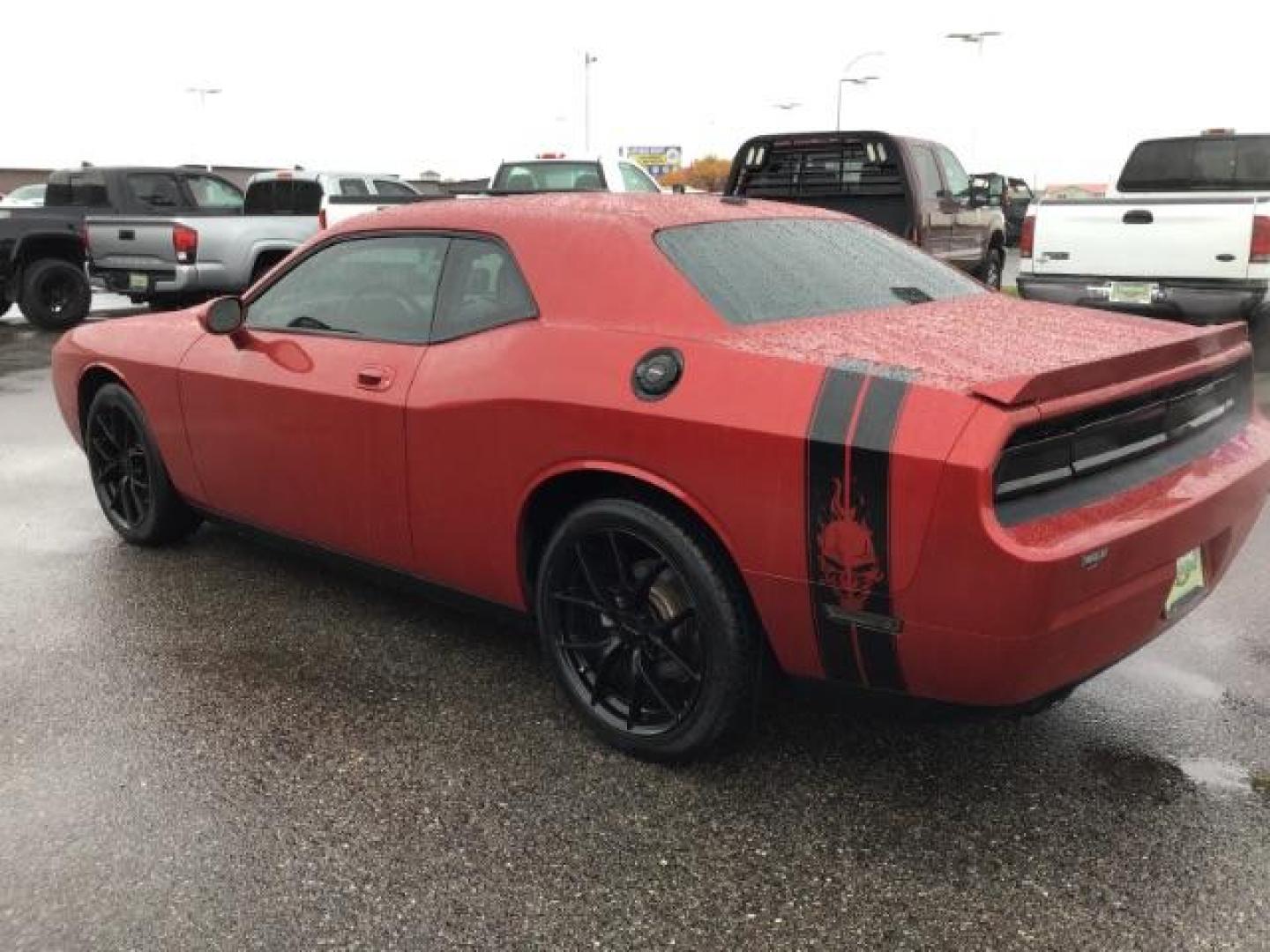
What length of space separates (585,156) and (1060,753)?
1212cm

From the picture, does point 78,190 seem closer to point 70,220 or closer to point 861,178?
point 70,220

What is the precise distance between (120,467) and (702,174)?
254ft

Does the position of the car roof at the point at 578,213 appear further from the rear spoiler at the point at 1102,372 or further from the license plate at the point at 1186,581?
the license plate at the point at 1186,581

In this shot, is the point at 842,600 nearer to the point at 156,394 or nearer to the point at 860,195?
the point at 156,394

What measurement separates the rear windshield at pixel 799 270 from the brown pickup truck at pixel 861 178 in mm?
6070

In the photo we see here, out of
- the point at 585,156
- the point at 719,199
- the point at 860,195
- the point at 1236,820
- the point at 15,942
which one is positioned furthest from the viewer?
the point at 585,156

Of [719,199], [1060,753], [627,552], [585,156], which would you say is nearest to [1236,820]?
[1060,753]

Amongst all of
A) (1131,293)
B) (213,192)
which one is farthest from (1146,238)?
(213,192)

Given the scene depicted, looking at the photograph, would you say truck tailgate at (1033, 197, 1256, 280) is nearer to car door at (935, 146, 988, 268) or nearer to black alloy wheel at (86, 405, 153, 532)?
car door at (935, 146, 988, 268)

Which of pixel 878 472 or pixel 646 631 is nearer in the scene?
pixel 878 472

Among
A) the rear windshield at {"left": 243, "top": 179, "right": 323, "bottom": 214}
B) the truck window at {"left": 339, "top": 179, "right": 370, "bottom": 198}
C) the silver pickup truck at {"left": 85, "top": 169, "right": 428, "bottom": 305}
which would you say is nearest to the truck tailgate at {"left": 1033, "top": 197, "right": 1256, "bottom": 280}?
the silver pickup truck at {"left": 85, "top": 169, "right": 428, "bottom": 305}

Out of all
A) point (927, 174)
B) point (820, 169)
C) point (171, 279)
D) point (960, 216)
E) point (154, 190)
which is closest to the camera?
point (820, 169)

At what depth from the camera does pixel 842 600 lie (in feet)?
8.14

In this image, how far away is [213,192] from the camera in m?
14.4
